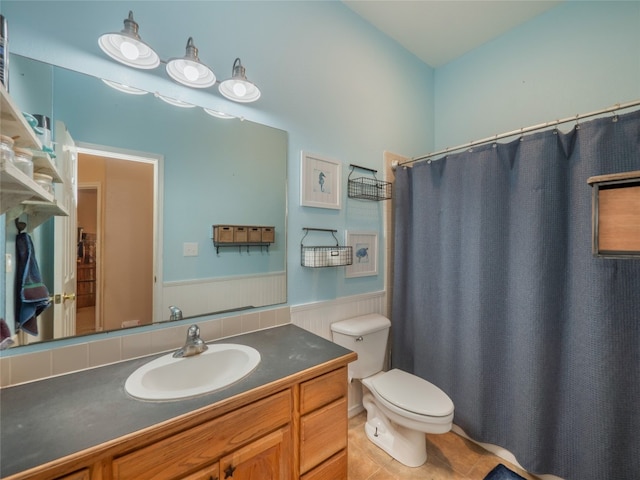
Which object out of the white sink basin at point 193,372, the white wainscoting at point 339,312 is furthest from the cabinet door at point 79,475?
the white wainscoting at point 339,312

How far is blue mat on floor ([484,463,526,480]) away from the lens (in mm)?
1398

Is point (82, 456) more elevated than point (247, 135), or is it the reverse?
point (247, 135)

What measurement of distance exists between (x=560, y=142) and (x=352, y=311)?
1.49 metres

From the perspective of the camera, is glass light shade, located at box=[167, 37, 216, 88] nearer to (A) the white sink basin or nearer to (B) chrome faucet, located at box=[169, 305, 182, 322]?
(B) chrome faucet, located at box=[169, 305, 182, 322]

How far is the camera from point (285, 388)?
3.04 feet

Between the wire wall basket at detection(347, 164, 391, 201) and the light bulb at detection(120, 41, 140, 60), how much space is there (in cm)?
124

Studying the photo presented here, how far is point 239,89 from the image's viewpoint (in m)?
1.27

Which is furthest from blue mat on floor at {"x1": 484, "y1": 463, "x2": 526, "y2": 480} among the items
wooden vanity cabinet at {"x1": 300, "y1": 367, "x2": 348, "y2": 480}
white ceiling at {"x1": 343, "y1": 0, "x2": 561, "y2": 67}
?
white ceiling at {"x1": 343, "y1": 0, "x2": 561, "y2": 67}

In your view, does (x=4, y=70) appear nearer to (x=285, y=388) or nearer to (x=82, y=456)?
(x=82, y=456)

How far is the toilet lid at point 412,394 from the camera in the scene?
1.35 metres

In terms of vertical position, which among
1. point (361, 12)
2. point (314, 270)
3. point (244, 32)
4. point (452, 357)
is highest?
point (361, 12)

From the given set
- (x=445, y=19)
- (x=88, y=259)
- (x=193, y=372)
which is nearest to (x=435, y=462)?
(x=193, y=372)

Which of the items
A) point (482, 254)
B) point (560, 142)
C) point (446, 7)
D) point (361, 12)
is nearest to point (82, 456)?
point (482, 254)

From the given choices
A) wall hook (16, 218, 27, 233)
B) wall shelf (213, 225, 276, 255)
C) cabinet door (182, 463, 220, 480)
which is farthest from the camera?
wall shelf (213, 225, 276, 255)
